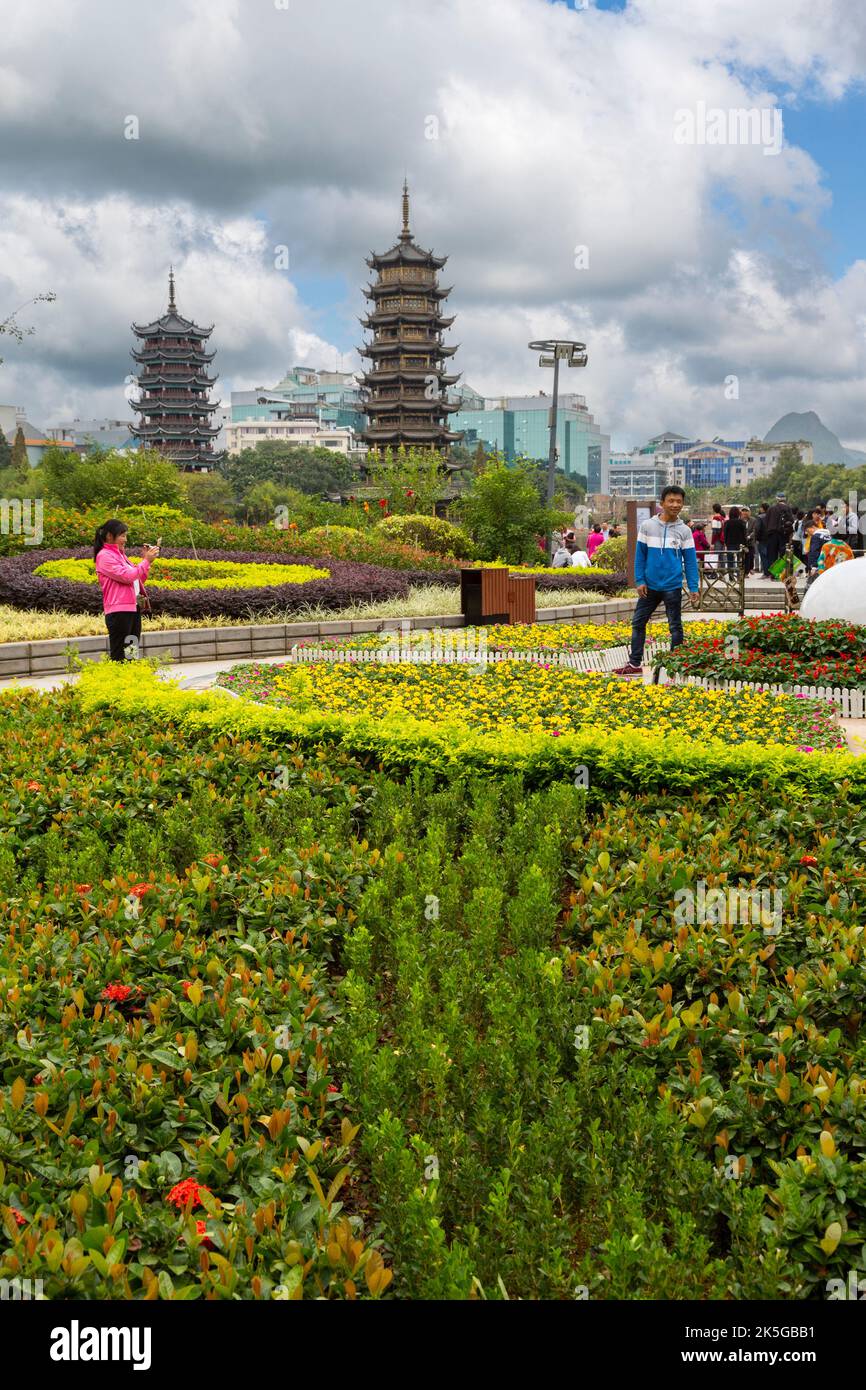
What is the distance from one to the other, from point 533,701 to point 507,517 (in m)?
15.5

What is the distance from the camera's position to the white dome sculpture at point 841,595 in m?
11.5

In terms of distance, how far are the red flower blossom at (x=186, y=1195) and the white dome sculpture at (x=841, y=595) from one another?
1001 cm

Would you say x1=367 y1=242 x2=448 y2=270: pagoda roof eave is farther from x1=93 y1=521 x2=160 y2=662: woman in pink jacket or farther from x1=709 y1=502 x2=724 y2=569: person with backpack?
x1=93 y1=521 x2=160 y2=662: woman in pink jacket

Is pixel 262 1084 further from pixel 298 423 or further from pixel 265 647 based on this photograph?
pixel 298 423

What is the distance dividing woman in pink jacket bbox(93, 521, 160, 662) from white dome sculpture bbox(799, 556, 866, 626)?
684cm

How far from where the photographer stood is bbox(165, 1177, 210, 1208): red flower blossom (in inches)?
107

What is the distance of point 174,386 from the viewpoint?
289ft

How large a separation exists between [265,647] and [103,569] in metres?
4.92

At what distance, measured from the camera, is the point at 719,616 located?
66.7 feet

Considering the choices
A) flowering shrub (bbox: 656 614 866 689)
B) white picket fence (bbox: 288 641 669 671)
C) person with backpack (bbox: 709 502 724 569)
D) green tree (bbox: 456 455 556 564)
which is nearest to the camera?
flowering shrub (bbox: 656 614 866 689)

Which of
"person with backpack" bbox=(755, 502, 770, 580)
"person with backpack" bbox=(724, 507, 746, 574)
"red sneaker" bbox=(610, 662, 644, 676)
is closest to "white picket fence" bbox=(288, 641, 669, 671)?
"red sneaker" bbox=(610, 662, 644, 676)

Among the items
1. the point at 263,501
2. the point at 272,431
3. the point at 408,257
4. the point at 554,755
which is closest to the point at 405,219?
the point at 408,257

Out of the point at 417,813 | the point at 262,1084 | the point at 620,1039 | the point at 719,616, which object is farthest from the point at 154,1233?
the point at 719,616

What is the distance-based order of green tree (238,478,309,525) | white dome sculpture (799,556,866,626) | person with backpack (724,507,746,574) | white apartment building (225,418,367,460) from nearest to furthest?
white dome sculpture (799,556,866,626) → person with backpack (724,507,746,574) → green tree (238,478,309,525) → white apartment building (225,418,367,460)
